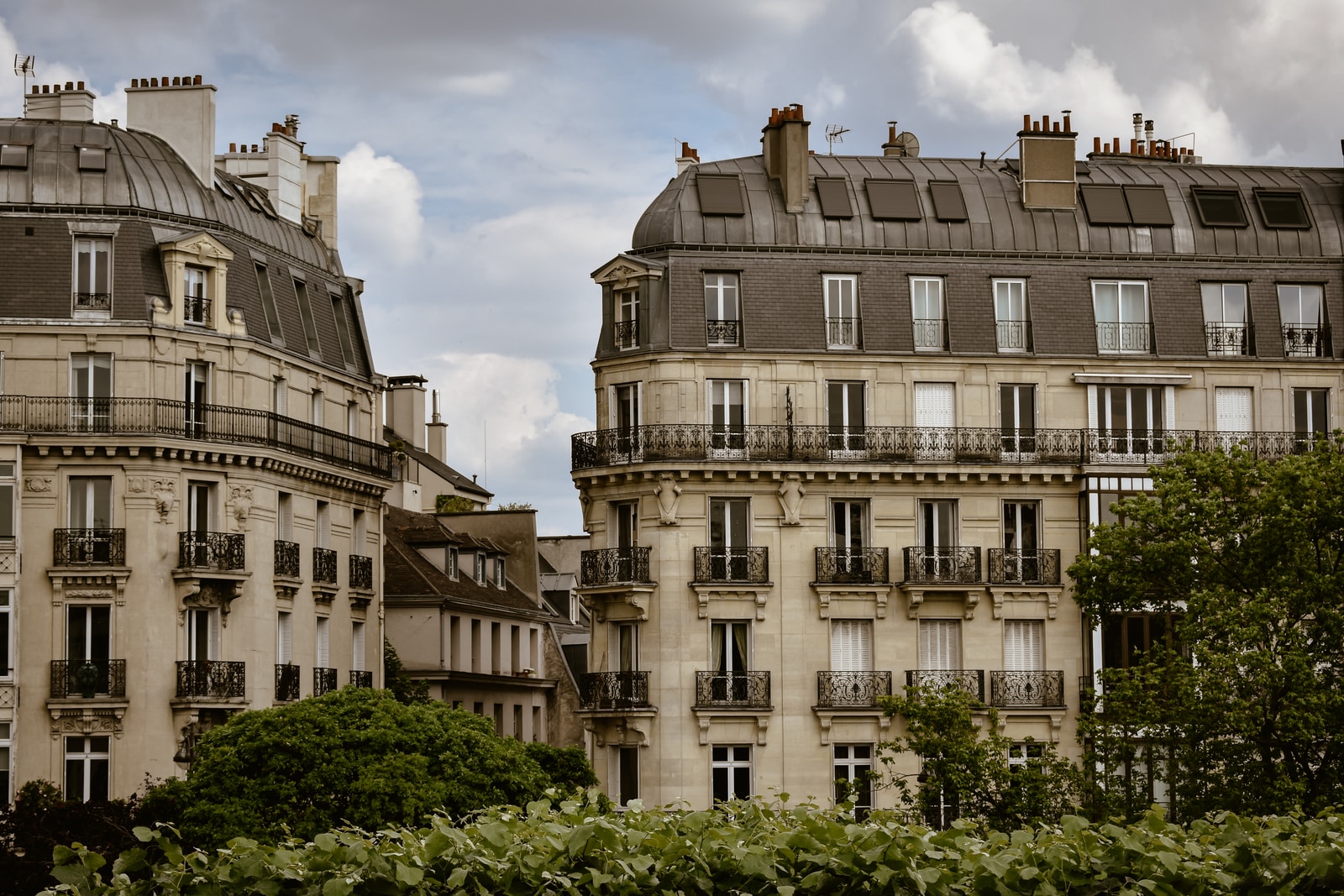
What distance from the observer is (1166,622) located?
173ft

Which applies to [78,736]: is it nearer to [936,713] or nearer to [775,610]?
[775,610]

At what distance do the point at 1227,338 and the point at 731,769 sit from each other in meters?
17.3

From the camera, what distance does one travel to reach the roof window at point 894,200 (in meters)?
54.9

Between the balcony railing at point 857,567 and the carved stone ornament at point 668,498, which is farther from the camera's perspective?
the balcony railing at point 857,567

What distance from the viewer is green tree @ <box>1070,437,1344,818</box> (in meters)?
41.6

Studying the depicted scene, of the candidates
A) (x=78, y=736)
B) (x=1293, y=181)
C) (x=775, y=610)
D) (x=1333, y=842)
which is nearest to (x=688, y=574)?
(x=775, y=610)

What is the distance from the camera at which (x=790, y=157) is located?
5506 centimetres

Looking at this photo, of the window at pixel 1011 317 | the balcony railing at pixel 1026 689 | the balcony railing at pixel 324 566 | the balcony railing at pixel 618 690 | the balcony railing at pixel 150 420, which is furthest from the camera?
the balcony railing at pixel 324 566

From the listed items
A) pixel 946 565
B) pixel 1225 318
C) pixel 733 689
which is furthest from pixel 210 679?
pixel 1225 318

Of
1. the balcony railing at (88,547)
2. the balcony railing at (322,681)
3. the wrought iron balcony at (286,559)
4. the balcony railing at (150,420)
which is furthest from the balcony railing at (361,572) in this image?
the balcony railing at (88,547)

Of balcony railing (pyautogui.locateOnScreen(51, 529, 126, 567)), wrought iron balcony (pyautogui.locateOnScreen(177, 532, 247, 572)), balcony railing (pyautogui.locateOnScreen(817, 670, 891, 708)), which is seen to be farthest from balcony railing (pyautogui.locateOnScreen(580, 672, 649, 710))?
balcony railing (pyautogui.locateOnScreen(51, 529, 126, 567))

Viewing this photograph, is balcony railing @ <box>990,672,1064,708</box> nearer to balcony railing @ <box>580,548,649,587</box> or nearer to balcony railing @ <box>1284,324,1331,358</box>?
balcony railing @ <box>580,548,649,587</box>

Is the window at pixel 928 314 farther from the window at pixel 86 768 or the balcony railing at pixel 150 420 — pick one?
the window at pixel 86 768

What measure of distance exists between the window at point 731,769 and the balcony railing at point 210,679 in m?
11.7
